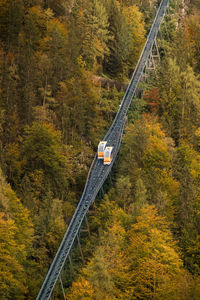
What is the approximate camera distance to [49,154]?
86625mm

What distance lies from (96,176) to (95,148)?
8.80 m

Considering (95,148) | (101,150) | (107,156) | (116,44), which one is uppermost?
(116,44)

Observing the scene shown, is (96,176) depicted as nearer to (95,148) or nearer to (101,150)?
(101,150)

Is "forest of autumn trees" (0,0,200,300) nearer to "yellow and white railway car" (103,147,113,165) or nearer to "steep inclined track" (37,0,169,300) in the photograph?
"steep inclined track" (37,0,169,300)

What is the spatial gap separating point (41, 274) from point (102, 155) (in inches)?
866

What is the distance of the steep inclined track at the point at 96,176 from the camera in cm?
7129

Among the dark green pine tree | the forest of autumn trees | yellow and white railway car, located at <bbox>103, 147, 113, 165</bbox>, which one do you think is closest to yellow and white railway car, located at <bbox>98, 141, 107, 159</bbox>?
yellow and white railway car, located at <bbox>103, 147, 113, 165</bbox>

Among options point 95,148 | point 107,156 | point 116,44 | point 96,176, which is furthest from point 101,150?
point 116,44

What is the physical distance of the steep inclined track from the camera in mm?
71287

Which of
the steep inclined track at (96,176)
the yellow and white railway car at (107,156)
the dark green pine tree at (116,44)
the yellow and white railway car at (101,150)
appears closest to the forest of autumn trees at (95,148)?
the dark green pine tree at (116,44)

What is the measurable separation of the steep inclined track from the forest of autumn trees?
1.10 m

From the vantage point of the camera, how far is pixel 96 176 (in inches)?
3474

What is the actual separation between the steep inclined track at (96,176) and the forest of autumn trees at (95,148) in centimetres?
110

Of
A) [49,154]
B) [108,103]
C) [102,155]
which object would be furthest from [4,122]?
[108,103]
